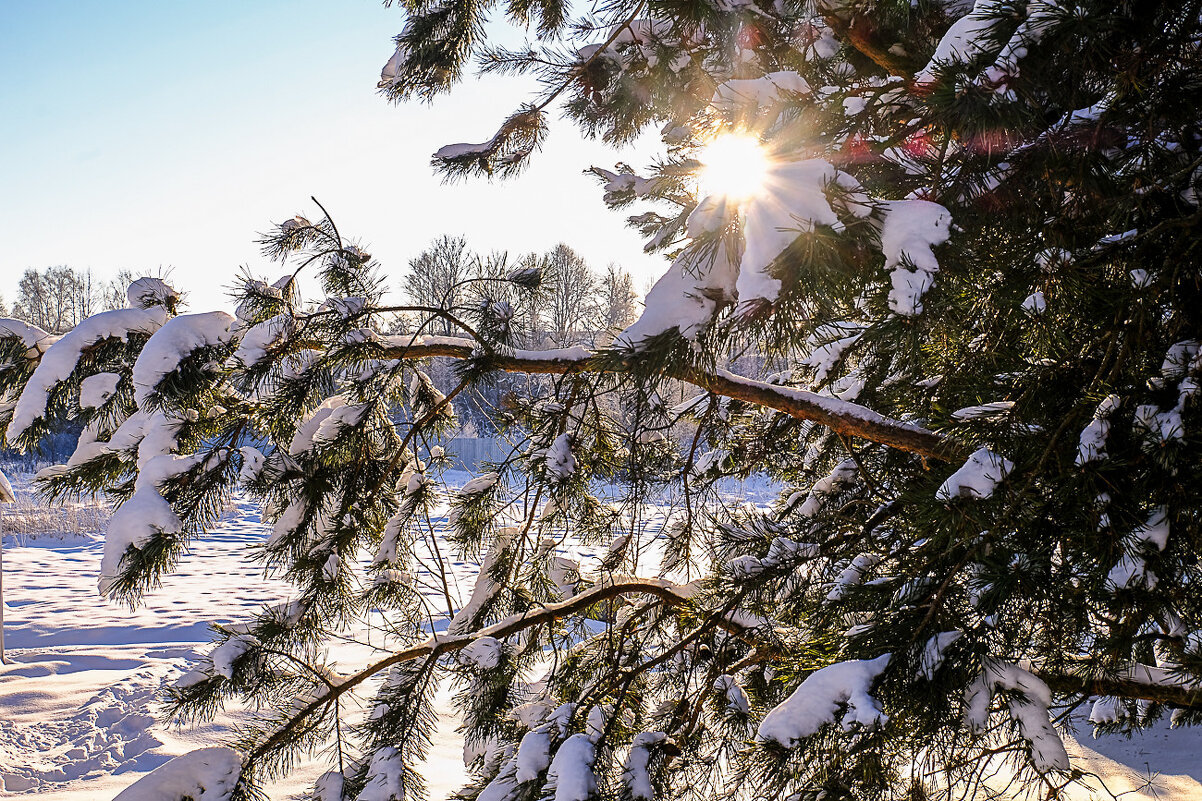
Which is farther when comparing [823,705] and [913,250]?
[823,705]

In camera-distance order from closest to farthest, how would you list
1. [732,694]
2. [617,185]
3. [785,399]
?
[785,399], [732,694], [617,185]

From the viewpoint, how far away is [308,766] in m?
4.52

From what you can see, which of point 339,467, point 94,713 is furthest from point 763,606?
point 94,713

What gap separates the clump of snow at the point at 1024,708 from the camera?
119cm

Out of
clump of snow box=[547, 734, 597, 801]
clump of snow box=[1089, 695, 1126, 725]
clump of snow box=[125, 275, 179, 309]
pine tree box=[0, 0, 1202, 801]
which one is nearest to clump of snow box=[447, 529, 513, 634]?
pine tree box=[0, 0, 1202, 801]

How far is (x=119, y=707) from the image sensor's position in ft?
16.8

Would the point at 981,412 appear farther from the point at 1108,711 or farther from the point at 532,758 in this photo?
the point at 1108,711

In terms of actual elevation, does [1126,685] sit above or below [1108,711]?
above

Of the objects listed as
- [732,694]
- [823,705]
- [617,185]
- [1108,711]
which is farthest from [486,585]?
[1108,711]

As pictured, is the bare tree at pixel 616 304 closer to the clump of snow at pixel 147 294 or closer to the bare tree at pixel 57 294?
the clump of snow at pixel 147 294

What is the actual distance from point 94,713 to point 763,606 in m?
5.61

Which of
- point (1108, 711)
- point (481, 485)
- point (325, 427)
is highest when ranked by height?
point (325, 427)

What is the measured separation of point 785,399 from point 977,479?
685 millimetres

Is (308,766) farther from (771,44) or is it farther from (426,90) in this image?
(771,44)
